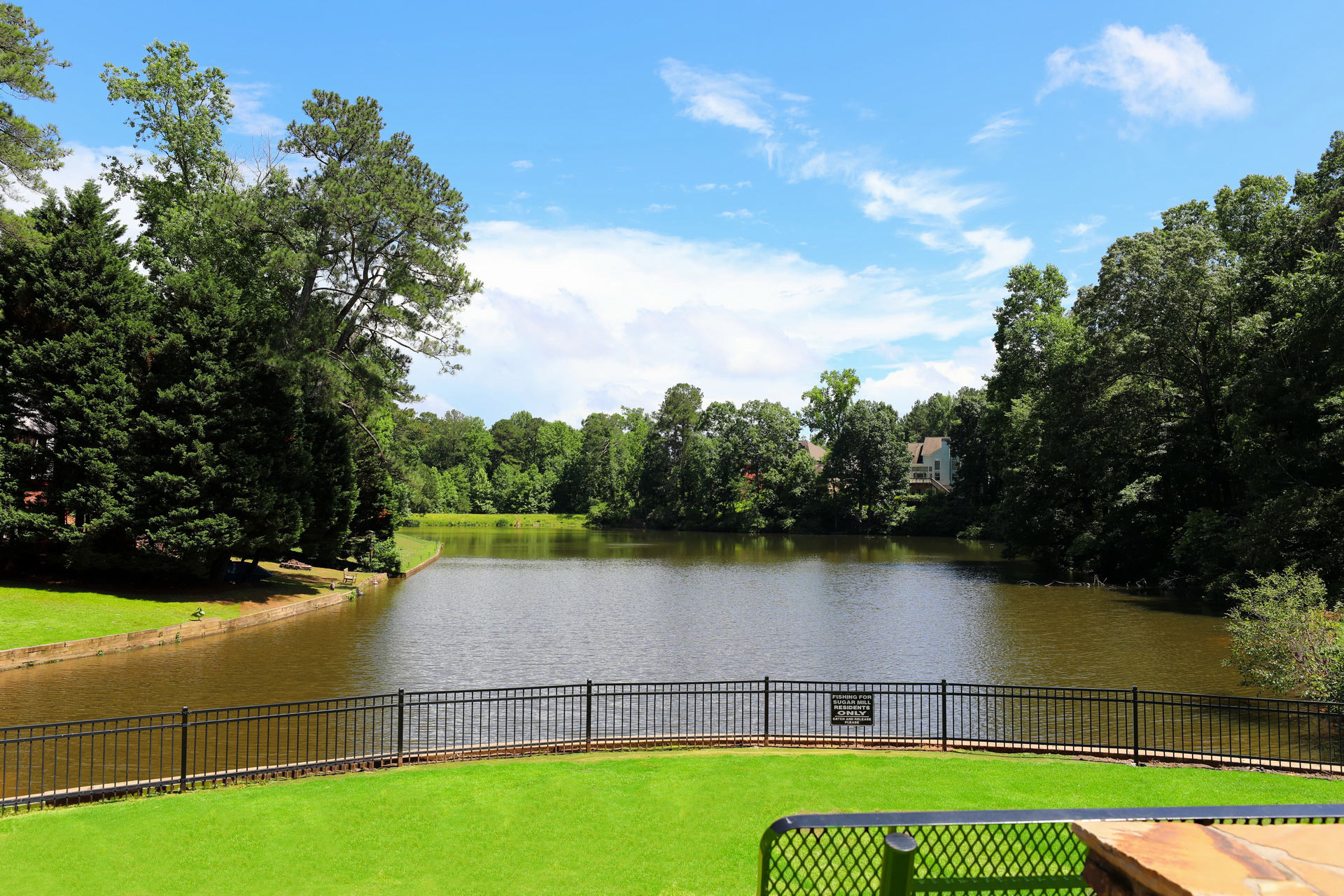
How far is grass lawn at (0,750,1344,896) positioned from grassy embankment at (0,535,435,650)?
16257 mm

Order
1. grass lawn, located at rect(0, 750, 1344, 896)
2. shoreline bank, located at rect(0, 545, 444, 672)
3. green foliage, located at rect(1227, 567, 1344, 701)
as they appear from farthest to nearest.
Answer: shoreline bank, located at rect(0, 545, 444, 672)
green foliage, located at rect(1227, 567, 1344, 701)
grass lawn, located at rect(0, 750, 1344, 896)

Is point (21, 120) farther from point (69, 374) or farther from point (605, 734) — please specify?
point (605, 734)

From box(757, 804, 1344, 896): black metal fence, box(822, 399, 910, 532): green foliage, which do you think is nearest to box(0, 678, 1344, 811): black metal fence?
box(757, 804, 1344, 896): black metal fence

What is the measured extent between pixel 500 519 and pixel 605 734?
4178 inches

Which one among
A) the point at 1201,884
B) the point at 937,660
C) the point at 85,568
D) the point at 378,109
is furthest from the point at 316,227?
the point at 1201,884

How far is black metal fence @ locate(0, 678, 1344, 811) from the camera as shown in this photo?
512 inches

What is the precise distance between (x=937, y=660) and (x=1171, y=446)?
2679 centimetres

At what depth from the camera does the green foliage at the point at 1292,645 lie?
16609 mm

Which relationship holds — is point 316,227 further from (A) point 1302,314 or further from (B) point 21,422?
(A) point 1302,314

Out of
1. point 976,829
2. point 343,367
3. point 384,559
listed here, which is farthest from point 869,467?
point 976,829

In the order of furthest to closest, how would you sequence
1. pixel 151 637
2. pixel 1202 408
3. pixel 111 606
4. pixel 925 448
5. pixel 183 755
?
pixel 925 448 → pixel 1202 408 → pixel 111 606 → pixel 151 637 → pixel 183 755

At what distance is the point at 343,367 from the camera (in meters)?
34.4

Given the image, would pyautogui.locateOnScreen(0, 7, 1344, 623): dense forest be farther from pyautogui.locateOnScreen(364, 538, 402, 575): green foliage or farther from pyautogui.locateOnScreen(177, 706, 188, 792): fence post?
pyautogui.locateOnScreen(177, 706, 188, 792): fence post

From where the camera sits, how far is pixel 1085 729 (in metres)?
17.5
